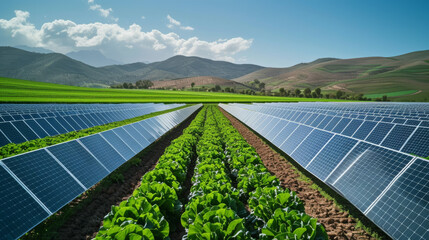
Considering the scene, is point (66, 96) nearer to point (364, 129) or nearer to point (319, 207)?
point (364, 129)

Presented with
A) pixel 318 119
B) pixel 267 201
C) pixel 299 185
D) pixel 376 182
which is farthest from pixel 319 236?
pixel 318 119

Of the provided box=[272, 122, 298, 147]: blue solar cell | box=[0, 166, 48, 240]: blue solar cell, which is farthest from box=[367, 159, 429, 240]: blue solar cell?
box=[0, 166, 48, 240]: blue solar cell

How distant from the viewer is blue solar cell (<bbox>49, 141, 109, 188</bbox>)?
662 cm

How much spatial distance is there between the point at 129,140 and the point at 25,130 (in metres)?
7.90

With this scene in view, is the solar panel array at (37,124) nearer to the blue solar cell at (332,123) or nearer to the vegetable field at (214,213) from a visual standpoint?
the vegetable field at (214,213)

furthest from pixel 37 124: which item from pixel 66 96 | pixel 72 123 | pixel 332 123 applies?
pixel 66 96

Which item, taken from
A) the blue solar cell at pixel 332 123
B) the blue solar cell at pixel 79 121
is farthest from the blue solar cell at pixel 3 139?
the blue solar cell at pixel 332 123

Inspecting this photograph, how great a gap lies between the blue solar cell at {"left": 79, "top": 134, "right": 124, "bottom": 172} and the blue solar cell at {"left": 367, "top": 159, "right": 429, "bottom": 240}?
8.18m

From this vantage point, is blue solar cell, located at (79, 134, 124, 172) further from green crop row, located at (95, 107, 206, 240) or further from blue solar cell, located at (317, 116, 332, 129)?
blue solar cell, located at (317, 116, 332, 129)

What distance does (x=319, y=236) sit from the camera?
386cm

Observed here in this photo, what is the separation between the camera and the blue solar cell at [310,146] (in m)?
9.15

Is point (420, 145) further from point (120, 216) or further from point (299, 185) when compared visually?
point (120, 216)

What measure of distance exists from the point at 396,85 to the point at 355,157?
628 feet

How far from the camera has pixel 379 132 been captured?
39.5ft
